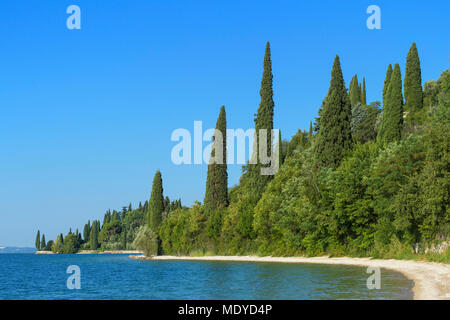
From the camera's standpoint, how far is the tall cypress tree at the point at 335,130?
47.2 meters

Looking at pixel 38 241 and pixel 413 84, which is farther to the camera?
pixel 38 241

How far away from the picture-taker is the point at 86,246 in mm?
169375

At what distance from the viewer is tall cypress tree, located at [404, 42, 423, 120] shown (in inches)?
2569

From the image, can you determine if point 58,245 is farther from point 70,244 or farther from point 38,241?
point 38,241

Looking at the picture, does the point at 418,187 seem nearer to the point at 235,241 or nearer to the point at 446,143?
the point at 446,143

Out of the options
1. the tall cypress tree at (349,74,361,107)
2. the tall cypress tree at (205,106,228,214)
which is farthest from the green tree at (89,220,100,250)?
the tall cypress tree at (205,106,228,214)

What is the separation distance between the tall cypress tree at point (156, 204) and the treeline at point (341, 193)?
163 mm

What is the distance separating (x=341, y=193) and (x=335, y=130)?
30.2 ft

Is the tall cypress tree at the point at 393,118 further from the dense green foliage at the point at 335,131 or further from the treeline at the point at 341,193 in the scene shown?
the dense green foliage at the point at 335,131

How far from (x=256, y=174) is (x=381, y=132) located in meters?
16.1

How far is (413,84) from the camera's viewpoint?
65438mm

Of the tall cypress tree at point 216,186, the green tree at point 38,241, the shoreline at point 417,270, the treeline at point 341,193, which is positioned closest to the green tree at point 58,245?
the green tree at point 38,241

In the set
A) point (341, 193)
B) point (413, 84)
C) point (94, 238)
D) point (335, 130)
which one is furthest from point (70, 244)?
point (341, 193)
